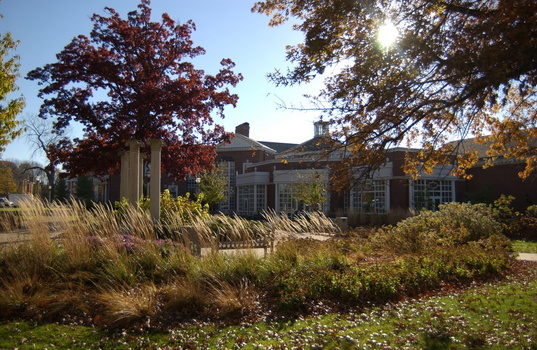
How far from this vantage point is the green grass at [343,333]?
468cm

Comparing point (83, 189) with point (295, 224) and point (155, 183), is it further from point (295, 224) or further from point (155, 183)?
point (295, 224)

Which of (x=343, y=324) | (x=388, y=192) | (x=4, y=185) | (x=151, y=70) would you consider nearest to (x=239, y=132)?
(x=388, y=192)

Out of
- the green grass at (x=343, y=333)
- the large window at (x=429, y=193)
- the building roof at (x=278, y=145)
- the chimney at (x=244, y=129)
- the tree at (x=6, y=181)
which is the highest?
the chimney at (x=244, y=129)

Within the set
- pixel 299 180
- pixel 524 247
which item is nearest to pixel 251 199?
pixel 299 180

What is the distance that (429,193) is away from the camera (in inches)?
1046

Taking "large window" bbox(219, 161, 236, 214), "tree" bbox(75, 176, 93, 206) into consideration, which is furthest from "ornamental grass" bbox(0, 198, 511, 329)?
"tree" bbox(75, 176, 93, 206)

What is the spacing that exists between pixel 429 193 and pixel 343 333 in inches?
914

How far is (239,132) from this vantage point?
44844 mm

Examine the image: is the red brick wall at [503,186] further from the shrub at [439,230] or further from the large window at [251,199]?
the large window at [251,199]

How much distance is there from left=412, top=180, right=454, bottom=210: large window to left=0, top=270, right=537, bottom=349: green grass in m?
19.9

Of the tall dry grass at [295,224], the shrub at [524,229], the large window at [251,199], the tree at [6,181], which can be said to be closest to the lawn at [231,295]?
the tall dry grass at [295,224]

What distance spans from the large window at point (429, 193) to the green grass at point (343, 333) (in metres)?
19.9

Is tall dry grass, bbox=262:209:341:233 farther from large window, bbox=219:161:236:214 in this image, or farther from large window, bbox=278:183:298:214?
large window, bbox=219:161:236:214

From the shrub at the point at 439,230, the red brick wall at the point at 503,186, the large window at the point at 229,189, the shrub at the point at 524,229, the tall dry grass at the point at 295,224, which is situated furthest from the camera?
the large window at the point at 229,189
